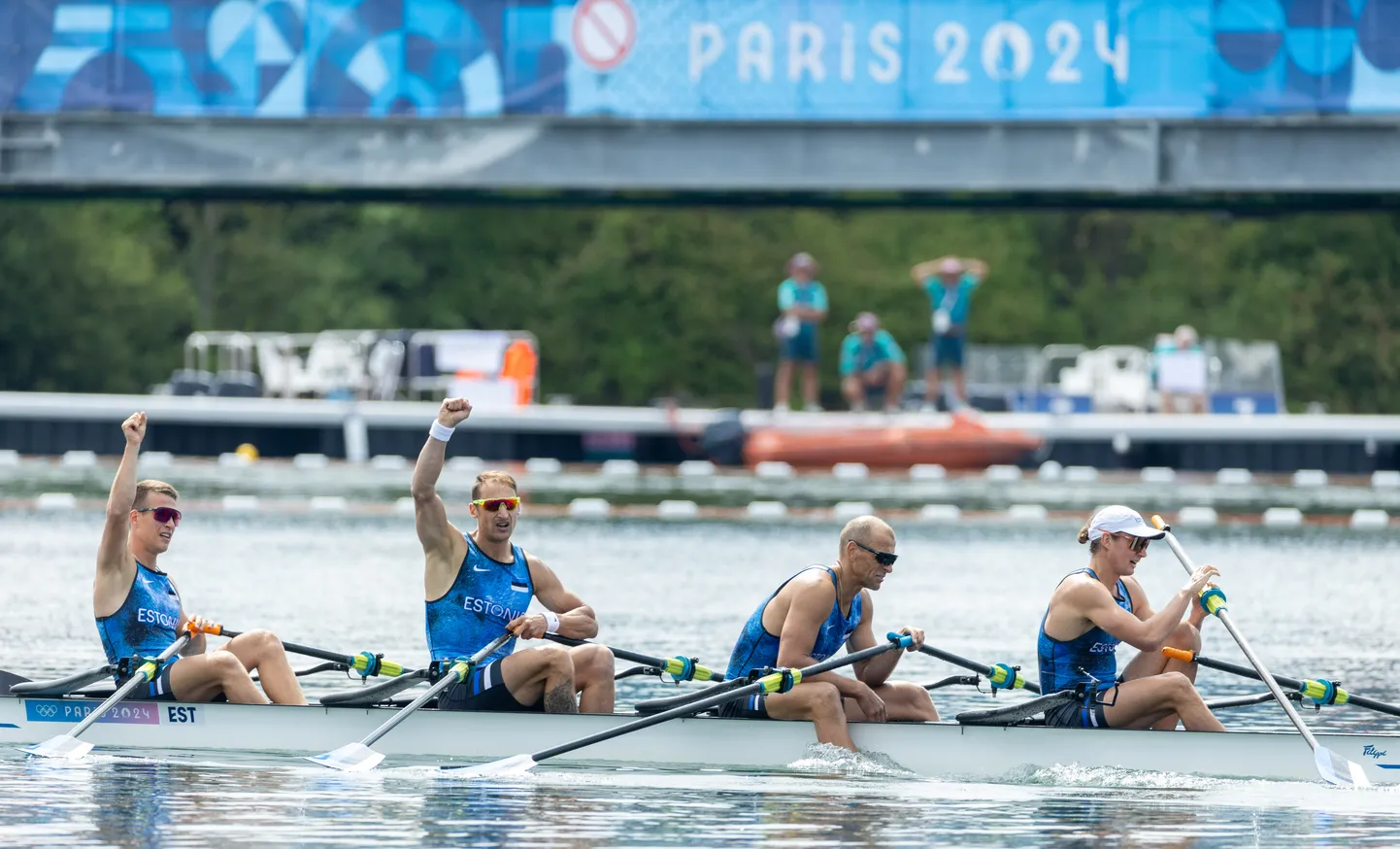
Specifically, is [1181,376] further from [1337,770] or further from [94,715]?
[94,715]

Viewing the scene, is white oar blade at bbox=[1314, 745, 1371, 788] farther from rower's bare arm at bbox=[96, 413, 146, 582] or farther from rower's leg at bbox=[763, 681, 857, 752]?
rower's bare arm at bbox=[96, 413, 146, 582]

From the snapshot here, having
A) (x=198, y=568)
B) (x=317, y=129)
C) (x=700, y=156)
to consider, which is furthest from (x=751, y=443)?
(x=198, y=568)

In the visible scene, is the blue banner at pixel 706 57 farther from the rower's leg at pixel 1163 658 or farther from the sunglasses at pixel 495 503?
the sunglasses at pixel 495 503

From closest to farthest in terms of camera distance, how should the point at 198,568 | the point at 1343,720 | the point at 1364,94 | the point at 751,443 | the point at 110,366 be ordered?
the point at 1343,720 → the point at 198,568 → the point at 1364,94 → the point at 751,443 → the point at 110,366

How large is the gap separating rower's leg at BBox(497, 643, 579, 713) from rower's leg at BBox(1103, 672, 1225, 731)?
283 cm

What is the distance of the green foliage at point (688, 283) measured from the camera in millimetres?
58906

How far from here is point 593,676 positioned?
515 inches

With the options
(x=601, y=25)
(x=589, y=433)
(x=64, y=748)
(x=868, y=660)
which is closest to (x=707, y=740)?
(x=868, y=660)

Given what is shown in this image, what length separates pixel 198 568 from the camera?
2366cm

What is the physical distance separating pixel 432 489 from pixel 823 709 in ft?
7.61

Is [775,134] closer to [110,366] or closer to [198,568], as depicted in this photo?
[198,568]

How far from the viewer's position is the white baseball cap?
12.5 m

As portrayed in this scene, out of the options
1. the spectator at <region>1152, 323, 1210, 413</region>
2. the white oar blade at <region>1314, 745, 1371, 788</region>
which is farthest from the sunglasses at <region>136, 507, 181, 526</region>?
the spectator at <region>1152, 323, 1210, 413</region>

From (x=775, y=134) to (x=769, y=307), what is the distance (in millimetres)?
26842
